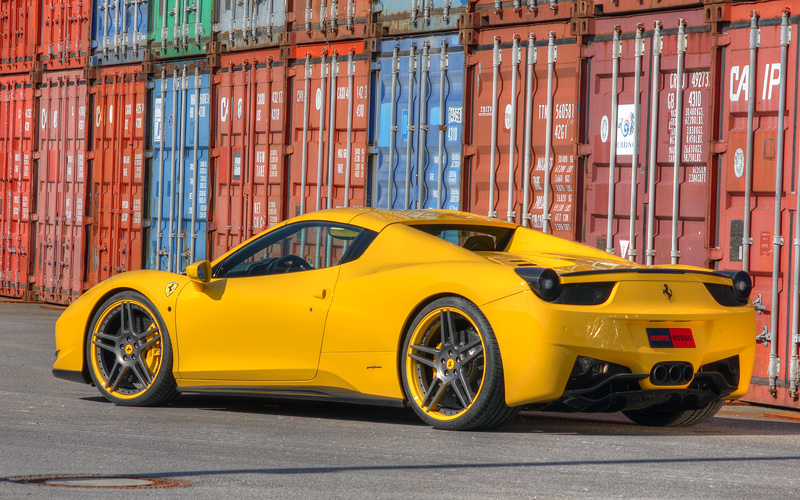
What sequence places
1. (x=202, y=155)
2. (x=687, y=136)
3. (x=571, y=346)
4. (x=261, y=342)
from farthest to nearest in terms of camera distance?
(x=202, y=155) → (x=687, y=136) → (x=261, y=342) → (x=571, y=346)

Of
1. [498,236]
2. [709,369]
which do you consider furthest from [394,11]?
[709,369]

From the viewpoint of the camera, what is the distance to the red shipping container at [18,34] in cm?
1888

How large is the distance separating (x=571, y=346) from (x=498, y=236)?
162 centimetres

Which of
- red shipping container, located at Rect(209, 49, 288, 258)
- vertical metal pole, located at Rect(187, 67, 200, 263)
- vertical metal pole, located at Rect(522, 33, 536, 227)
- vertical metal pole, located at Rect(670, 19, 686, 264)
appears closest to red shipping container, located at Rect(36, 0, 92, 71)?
vertical metal pole, located at Rect(187, 67, 200, 263)

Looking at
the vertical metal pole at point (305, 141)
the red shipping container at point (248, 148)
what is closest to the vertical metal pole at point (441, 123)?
the vertical metal pole at point (305, 141)

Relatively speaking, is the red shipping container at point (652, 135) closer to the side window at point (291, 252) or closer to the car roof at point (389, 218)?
the car roof at point (389, 218)

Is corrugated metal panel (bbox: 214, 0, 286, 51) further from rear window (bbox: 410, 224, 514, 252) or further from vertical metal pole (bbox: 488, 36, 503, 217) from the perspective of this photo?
rear window (bbox: 410, 224, 514, 252)

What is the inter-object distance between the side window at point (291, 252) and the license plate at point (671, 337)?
1753 mm

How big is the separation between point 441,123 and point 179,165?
5009 millimetres

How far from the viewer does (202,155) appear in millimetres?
15344

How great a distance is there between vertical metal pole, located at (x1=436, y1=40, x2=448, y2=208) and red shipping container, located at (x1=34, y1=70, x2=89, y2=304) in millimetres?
Answer: 7359

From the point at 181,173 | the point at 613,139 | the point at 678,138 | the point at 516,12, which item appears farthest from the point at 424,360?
Result: the point at 181,173

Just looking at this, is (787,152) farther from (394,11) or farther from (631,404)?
(394,11)

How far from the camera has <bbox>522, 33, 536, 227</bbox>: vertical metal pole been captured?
1084 centimetres
